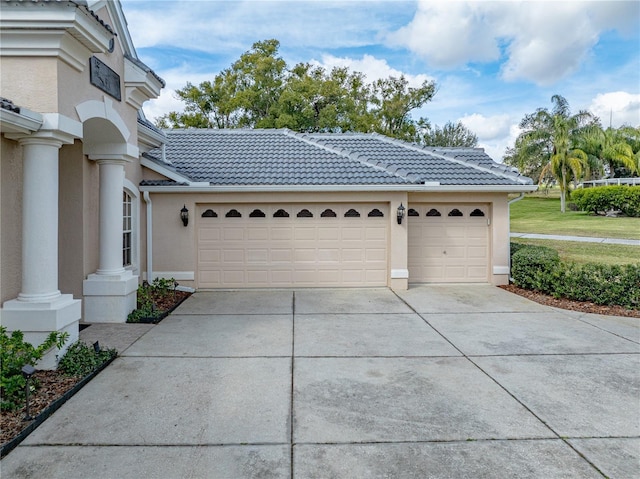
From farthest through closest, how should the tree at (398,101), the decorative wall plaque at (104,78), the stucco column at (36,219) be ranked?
the tree at (398,101) → the decorative wall plaque at (104,78) → the stucco column at (36,219)

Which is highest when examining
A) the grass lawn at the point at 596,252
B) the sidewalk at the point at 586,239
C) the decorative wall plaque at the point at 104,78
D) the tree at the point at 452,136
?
the tree at the point at 452,136

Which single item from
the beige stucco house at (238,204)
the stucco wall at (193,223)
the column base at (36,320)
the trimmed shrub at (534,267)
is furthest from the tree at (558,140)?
the column base at (36,320)

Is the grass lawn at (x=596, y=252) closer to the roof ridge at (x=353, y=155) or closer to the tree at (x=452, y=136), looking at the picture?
the roof ridge at (x=353, y=155)

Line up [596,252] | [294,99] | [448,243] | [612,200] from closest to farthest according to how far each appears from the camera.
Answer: [448,243], [596,252], [294,99], [612,200]

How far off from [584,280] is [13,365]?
9882 millimetres

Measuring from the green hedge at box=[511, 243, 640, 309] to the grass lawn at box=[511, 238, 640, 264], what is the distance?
5.70 metres

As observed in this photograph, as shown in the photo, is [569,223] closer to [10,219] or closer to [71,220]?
[71,220]

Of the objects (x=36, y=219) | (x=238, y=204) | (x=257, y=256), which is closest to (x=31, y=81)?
(x=36, y=219)

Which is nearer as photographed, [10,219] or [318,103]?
[10,219]

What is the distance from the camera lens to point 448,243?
1163cm

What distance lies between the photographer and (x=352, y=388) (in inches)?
191

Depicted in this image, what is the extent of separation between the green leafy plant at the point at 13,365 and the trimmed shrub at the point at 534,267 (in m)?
9.57

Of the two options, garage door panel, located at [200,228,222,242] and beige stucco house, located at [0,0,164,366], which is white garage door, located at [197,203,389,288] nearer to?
garage door panel, located at [200,228,222,242]

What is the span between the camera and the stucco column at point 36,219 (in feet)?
17.3
